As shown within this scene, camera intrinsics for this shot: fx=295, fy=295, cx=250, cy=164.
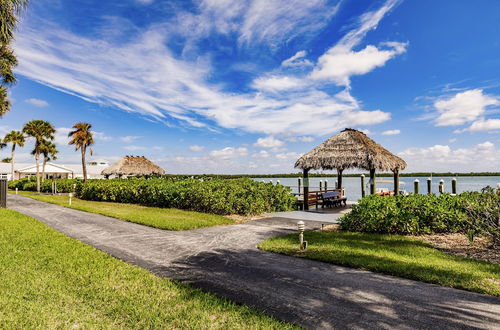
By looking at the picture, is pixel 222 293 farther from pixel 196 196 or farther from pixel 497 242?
pixel 196 196

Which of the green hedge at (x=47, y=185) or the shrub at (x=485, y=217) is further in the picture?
the green hedge at (x=47, y=185)

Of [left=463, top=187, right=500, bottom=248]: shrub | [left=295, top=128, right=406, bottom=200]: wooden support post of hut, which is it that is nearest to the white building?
[left=295, top=128, right=406, bottom=200]: wooden support post of hut

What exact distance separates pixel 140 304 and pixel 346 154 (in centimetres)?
1429

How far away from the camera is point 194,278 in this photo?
607 centimetres

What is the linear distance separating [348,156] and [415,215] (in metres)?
6.95

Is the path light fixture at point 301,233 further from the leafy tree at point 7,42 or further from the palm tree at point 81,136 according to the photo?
the palm tree at point 81,136

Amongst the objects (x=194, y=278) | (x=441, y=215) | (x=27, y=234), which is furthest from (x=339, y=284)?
(x=27, y=234)

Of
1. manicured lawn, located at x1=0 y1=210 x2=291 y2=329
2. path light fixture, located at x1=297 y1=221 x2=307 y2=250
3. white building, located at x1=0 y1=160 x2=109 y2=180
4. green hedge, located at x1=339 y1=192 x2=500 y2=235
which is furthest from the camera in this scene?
white building, located at x1=0 y1=160 x2=109 y2=180

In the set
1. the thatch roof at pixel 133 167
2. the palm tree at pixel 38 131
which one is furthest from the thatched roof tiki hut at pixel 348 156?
the palm tree at pixel 38 131

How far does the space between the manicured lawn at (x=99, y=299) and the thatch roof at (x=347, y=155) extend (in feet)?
42.1

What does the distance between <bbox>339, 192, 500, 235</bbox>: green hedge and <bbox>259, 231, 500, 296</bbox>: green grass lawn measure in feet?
1.82

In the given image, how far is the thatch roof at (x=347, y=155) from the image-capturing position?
16234mm

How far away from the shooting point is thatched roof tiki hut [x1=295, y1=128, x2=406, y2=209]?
1620 centimetres

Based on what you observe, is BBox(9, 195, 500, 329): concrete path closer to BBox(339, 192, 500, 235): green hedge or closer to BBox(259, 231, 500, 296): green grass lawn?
BBox(259, 231, 500, 296): green grass lawn
